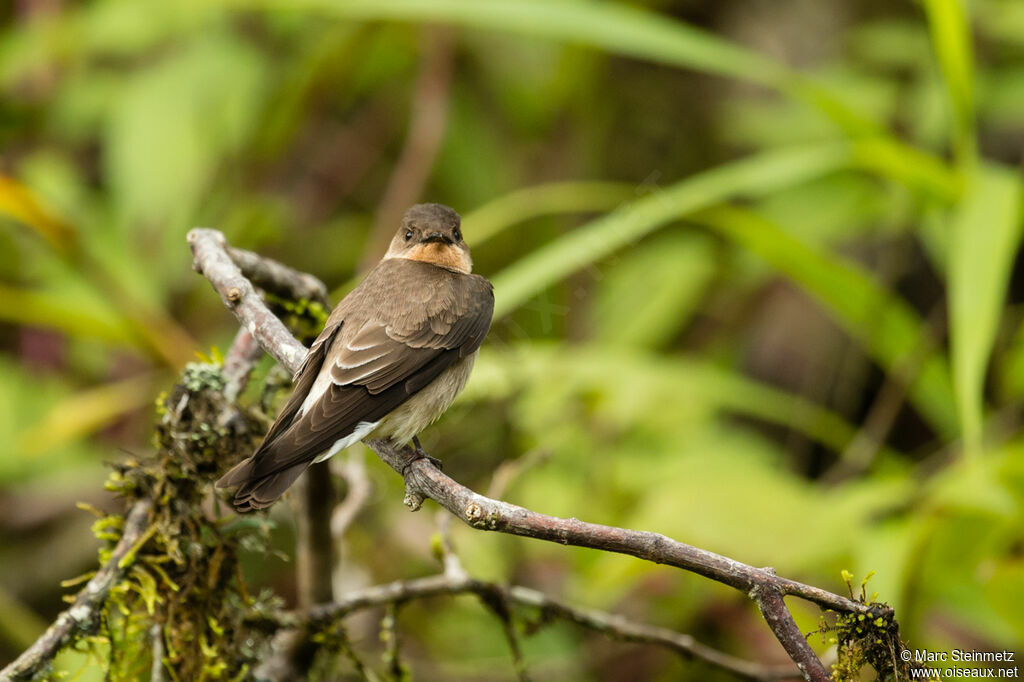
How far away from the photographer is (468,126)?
7.43 meters

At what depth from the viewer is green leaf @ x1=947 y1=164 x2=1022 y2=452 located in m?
3.63

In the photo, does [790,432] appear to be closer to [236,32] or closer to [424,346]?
[424,346]

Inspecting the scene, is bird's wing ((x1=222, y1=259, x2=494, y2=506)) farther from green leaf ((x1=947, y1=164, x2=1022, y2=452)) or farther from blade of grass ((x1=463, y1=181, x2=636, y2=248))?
green leaf ((x1=947, y1=164, x2=1022, y2=452))

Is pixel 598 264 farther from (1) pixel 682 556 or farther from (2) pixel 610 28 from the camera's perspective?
(1) pixel 682 556

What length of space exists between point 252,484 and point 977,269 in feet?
9.93

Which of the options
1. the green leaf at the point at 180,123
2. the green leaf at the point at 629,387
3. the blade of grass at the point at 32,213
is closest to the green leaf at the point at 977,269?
the green leaf at the point at 629,387

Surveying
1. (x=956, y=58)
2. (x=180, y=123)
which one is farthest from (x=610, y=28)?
(x=180, y=123)

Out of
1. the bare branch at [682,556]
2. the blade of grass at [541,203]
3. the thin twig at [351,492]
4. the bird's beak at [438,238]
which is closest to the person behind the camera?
the bare branch at [682,556]

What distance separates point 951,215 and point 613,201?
5.07 feet

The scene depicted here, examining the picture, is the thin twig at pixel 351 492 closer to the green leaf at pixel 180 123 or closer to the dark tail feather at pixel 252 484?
the dark tail feather at pixel 252 484

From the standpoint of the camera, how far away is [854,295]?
4562 mm

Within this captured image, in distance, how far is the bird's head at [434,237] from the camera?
3676 mm

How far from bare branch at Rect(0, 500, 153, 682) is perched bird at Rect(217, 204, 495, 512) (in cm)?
33

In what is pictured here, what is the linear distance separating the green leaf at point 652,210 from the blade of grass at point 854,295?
17 centimetres
